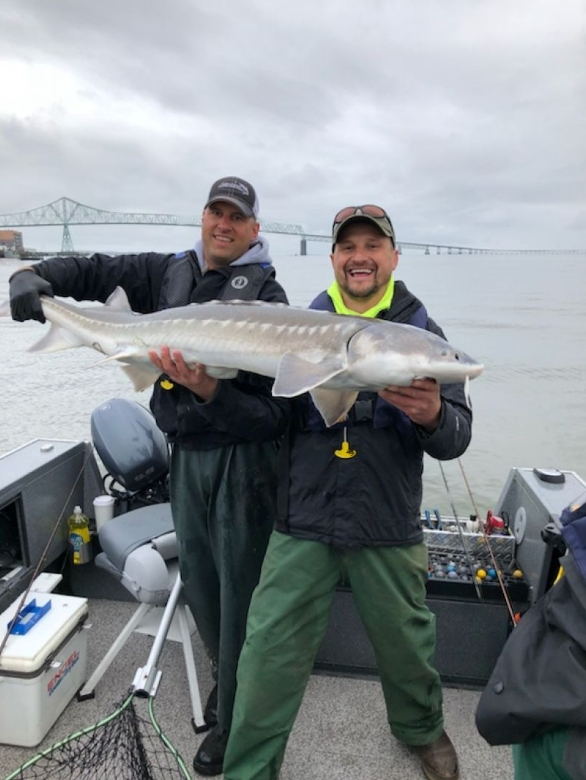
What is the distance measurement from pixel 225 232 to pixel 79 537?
218cm

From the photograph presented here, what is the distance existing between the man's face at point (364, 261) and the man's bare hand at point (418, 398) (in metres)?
0.55

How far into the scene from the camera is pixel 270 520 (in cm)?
262

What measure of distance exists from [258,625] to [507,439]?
1078 cm

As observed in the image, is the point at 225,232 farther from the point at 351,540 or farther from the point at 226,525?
the point at 351,540

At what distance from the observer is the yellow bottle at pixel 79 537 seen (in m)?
3.73

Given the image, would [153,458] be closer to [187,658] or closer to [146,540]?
[146,540]

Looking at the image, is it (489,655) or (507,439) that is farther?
(507,439)

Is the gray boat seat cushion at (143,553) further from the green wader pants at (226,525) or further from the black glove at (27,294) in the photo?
the black glove at (27,294)

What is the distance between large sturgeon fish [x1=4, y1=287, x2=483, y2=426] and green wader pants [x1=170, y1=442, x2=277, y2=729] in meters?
0.40

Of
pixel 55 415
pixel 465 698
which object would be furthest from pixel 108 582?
pixel 55 415

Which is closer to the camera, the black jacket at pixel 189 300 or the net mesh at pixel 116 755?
the net mesh at pixel 116 755

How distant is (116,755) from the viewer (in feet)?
8.04

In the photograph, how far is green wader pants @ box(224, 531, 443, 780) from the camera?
7.38 ft

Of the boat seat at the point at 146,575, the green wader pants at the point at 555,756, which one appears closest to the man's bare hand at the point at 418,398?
the green wader pants at the point at 555,756
